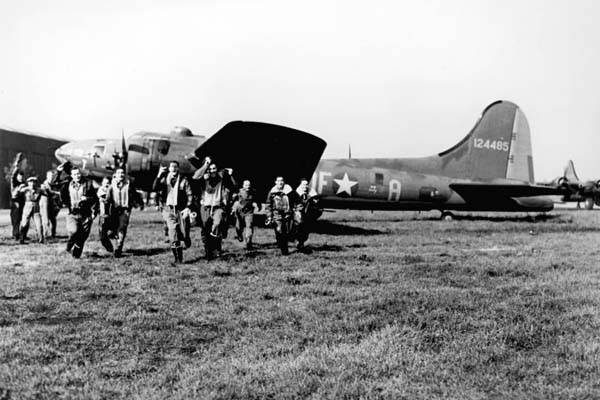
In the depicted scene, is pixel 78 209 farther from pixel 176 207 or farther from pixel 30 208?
pixel 30 208

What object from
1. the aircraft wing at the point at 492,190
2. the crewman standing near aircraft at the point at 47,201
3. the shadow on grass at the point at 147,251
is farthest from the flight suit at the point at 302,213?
the aircraft wing at the point at 492,190

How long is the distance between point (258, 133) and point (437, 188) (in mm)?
8130

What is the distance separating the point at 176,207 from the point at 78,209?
1.85 m

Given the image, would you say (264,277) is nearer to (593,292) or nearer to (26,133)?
(593,292)

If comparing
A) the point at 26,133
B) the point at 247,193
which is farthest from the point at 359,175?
the point at 26,133

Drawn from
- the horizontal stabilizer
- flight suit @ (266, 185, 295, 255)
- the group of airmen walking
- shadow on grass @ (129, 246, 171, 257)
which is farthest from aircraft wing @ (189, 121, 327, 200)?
the horizontal stabilizer

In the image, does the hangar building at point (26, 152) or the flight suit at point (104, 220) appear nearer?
the flight suit at point (104, 220)

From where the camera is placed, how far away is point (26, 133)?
5056 cm

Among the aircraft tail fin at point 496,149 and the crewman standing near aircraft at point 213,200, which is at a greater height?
the aircraft tail fin at point 496,149

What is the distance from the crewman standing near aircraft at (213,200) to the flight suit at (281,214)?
908 millimetres

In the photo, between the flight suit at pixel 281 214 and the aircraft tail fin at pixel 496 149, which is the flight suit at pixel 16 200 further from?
the aircraft tail fin at pixel 496 149

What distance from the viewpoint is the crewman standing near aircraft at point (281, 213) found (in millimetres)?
9945

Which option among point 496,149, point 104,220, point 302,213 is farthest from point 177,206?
point 496,149

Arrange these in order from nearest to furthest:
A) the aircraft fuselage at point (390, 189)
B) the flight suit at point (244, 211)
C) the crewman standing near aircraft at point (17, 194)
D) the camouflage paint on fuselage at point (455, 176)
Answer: the flight suit at point (244, 211), the crewman standing near aircraft at point (17, 194), the aircraft fuselage at point (390, 189), the camouflage paint on fuselage at point (455, 176)
